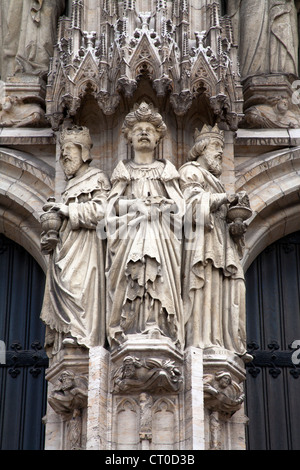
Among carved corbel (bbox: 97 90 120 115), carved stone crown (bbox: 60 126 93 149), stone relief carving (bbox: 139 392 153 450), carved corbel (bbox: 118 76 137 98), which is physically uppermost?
carved corbel (bbox: 118 76 137 98)

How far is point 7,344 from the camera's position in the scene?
51.4 feet

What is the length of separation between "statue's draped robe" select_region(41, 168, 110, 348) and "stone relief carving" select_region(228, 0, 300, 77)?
2.79 metres

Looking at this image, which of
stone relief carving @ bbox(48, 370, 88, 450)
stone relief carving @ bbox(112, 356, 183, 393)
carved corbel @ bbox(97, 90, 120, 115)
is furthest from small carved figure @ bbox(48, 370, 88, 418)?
carved corbel @ bbox(97, 90, 120, 115)

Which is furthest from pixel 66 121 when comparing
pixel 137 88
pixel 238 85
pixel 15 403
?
pixel 15 403

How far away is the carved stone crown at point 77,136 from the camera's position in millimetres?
15234

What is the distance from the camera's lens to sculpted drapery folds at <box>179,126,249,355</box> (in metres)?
14.1

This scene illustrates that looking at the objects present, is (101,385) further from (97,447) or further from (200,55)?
(200,55)

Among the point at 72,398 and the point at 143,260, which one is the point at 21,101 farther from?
the point at 72,398

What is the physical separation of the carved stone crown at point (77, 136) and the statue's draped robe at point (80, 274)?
577 millimetres

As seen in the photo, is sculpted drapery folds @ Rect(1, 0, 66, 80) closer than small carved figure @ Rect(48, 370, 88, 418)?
No

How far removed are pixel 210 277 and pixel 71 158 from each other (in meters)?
1.96

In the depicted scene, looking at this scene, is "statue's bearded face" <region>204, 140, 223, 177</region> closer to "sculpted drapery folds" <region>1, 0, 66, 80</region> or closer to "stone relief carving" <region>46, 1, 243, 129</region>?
"stone relief carving" <region>46, 1, 243, 129</region>

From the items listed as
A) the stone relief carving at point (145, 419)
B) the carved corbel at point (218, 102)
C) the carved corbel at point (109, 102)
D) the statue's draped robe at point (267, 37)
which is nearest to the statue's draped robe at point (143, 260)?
the stone relief carving at point (145, 419)
